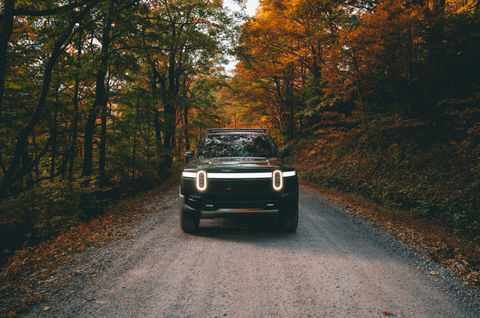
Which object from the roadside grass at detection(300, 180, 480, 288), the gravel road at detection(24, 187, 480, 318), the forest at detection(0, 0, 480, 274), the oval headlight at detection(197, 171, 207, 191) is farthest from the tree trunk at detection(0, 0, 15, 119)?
the roadside grass at detection(300, 180, 480, 288)

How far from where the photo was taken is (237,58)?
1297 centimetres

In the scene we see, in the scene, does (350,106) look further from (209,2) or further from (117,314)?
(117,314)

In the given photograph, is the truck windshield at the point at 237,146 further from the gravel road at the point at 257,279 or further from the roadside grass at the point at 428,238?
the roadside grass at the point at 428,238

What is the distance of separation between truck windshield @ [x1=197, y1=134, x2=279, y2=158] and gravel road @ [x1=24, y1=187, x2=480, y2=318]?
1466 millimetres

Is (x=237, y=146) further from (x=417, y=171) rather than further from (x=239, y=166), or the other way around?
(x=417, y=171)

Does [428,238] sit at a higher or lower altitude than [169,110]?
lower

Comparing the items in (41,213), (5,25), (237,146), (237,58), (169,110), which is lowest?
(41,213)

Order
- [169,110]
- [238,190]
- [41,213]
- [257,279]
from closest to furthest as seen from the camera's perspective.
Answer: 1. [257,279]
2. [238,190]
3. [41,213]
4. [169,110]

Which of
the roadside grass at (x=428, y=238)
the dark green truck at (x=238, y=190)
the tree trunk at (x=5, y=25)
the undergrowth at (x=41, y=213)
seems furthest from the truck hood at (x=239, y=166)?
the undergrowth at (x=41, y=213)

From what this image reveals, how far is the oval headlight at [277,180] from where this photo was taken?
4.20 meters

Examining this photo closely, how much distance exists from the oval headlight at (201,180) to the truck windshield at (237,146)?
981 mm

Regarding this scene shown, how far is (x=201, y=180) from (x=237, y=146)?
1378 mm

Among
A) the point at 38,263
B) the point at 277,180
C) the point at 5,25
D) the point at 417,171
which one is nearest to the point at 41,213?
the point at 38,263

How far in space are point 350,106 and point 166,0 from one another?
10500 mm
